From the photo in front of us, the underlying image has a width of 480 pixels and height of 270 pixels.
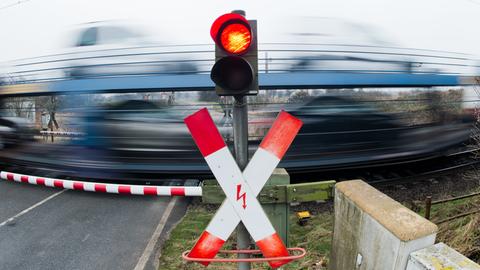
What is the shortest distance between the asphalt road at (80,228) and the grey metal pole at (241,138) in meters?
2.28

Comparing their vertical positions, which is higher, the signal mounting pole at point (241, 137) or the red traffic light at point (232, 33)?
the red traffic light at point (232, 33)

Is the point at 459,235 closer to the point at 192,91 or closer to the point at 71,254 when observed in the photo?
the point at 192,91

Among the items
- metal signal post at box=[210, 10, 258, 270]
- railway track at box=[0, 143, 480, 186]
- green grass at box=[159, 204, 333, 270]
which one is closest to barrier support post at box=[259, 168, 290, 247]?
green grass at box=[159, 204, 333, 270]

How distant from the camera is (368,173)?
7133 millimetres

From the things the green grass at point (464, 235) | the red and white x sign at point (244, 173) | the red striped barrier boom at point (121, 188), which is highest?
the red and white x sign at point (244, 173)

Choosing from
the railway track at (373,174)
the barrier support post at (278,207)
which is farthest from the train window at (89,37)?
the barrier support post at (278,207)

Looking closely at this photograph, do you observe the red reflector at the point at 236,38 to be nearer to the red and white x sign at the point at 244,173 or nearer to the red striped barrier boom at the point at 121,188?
the red and white x sign at the point at 244,173

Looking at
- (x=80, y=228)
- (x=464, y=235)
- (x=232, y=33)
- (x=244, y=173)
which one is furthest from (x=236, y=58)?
(x=80, y=228)

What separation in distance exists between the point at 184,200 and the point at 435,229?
16.0 ft

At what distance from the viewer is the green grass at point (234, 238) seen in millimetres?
3479

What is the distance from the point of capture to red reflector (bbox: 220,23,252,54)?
1.56 meters

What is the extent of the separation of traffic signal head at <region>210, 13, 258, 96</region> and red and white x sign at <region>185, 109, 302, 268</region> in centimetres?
23

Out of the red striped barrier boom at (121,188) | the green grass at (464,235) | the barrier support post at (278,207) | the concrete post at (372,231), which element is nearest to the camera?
the concrete post at (372,231)

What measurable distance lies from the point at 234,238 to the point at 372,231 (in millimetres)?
2420
